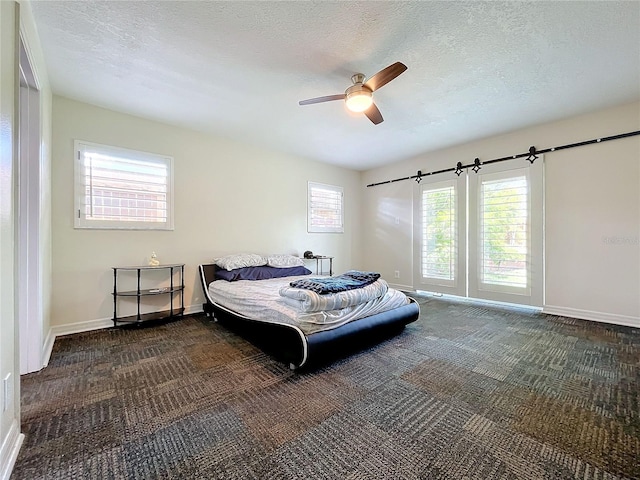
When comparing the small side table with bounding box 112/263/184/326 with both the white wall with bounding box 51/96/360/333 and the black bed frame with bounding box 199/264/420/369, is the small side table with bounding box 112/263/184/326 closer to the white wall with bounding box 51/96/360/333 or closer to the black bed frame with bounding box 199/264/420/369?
the white wall with bounding box 51/96/360/333

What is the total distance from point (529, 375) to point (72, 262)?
4787 millimetres

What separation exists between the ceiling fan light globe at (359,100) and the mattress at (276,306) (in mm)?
1941

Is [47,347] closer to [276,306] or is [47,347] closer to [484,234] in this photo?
[276,306]

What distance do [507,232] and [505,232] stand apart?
3cm

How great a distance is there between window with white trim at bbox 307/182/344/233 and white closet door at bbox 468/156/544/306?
258 cm

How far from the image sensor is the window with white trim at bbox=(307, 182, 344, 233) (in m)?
5.63

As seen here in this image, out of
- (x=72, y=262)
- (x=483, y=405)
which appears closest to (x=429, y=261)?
(x=483, y=405)

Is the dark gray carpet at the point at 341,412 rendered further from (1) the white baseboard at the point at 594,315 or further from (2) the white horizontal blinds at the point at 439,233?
(2) the white horizontal blinds at the point at 439,233

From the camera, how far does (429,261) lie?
526 cm

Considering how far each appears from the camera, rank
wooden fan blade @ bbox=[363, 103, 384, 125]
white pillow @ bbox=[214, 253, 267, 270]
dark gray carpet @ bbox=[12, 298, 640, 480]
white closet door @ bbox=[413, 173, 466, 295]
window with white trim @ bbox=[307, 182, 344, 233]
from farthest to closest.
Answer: window with white trim @ bbox=[307, 182, 344, 233]
white closet door @ bbox=[413, 173, 466, 295]
white pillow @ bbox=[214, 253, 267, 270]
wooden fan blade @ bbox=[363, 103, 384, 125]
dark gray carpet @ bbox=[12, 298, 640, 480]

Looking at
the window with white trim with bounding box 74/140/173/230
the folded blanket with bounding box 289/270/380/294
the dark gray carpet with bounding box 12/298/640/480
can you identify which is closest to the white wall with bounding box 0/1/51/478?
the dark gray carpet with bounding box 12/298/640/480

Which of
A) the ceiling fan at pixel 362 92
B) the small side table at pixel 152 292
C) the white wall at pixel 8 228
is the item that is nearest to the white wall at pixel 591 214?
the ceiling fan at pixel 362 92

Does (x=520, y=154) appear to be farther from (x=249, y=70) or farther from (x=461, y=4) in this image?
(x=249, y=70)

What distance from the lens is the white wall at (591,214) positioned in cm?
340
